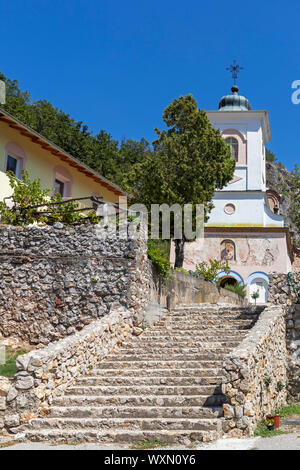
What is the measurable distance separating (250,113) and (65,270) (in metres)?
26.5

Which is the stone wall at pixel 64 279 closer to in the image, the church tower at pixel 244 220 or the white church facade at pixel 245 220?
the church tower at pixel 244 220

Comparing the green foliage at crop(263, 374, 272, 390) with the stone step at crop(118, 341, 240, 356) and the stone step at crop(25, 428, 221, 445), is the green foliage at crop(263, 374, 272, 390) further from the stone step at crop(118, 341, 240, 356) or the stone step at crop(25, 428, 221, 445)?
the stone step at crop(25, 428, 221, 445)

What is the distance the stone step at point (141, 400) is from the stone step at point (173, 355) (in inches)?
67.4

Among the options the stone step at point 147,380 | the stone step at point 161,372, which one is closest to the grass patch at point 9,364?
the stone step at point 147,380

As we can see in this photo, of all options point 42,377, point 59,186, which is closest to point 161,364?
point 42,377

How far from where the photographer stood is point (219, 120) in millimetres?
36750

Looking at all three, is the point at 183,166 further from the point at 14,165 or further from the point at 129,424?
the point at 129,424

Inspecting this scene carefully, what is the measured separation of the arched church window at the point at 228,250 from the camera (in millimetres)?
33178

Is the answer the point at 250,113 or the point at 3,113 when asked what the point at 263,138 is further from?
the point at 3,113

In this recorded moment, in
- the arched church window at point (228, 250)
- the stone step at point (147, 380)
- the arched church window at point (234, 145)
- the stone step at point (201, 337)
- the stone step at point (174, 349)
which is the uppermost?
the arched church window at point (234, 145)

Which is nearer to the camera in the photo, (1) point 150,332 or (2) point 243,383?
(2) point 243,383

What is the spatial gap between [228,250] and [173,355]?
22902 mm

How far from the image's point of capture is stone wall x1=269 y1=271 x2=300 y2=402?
42.7ft
